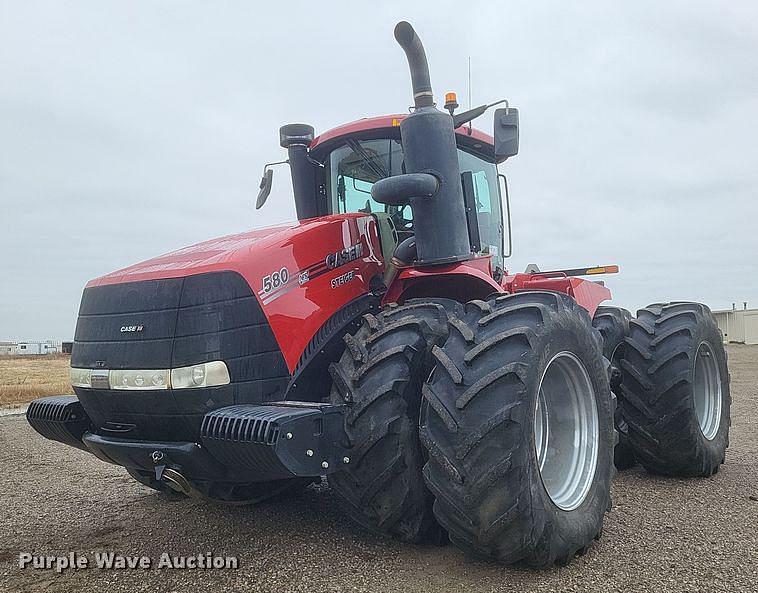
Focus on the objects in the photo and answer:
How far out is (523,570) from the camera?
3.29 m

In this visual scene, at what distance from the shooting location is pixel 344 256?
13.8ft

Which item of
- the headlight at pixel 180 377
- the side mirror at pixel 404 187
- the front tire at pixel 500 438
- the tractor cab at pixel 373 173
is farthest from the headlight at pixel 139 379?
the tractor cab at pixel 373 173

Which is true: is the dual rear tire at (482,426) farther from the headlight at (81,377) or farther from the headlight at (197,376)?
the headlight at (81,377)

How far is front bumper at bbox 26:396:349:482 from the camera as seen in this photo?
301 cm

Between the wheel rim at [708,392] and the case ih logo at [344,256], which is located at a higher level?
the case ih logo at [344,256]

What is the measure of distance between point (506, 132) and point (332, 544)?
109 inches

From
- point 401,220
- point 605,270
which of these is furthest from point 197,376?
point 605,270

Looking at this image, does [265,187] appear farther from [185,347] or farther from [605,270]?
[605,270]

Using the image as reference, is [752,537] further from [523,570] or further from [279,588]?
[279,588]

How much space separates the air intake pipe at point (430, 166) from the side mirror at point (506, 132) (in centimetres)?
42

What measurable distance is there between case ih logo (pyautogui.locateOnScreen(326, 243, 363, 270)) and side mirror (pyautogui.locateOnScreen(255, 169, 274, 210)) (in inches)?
62.1

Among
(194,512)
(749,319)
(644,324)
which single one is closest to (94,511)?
(194,512)

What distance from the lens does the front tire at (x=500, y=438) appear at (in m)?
3.06

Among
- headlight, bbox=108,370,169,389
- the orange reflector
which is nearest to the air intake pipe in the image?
headlight, bbox=108,370,169,389
